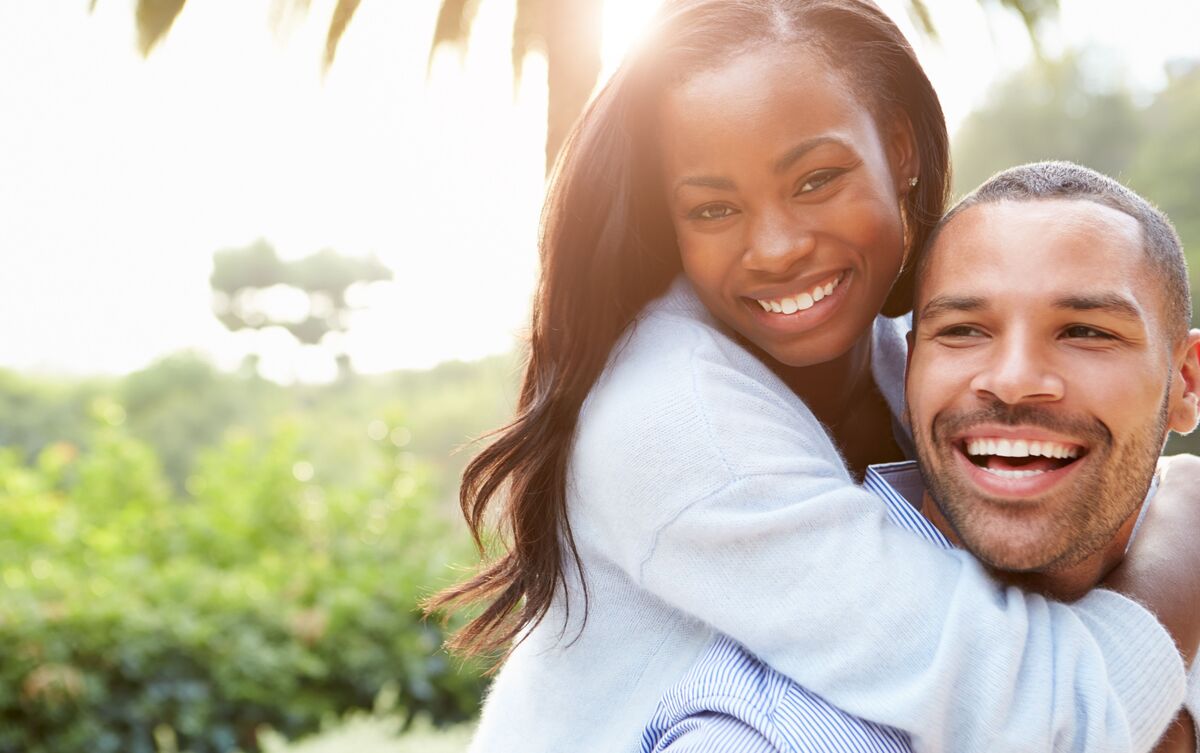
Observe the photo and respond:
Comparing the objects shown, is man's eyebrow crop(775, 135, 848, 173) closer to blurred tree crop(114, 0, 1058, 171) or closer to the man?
the man

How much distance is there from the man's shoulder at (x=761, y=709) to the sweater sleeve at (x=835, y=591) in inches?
1.3

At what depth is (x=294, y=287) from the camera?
30344 mm

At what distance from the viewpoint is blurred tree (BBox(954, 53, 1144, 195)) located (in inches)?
782

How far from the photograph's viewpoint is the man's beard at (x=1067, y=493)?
1.84 meters

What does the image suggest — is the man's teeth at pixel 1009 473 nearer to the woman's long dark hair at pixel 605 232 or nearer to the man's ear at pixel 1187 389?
the man's ear at pixel 1187 389

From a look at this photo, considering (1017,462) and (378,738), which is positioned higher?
(1017,462)

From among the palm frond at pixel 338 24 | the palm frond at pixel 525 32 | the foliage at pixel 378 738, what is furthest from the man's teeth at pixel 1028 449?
the palm frond at pixel 338 24

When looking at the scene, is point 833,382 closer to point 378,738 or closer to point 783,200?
point 783,200

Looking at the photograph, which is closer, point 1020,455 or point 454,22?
point 1020,455

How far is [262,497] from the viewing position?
27.5ft

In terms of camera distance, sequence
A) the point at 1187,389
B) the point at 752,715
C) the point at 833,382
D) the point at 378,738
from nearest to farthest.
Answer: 1. the point at 752,715
2. the point at 1187,389
3. the point at 833,382
4. the point at 378,738

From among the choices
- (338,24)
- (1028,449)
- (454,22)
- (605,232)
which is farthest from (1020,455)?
(338,24)

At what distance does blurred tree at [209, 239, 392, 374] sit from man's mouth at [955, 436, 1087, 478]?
27977 mm

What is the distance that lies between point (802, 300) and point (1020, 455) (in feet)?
1.76
